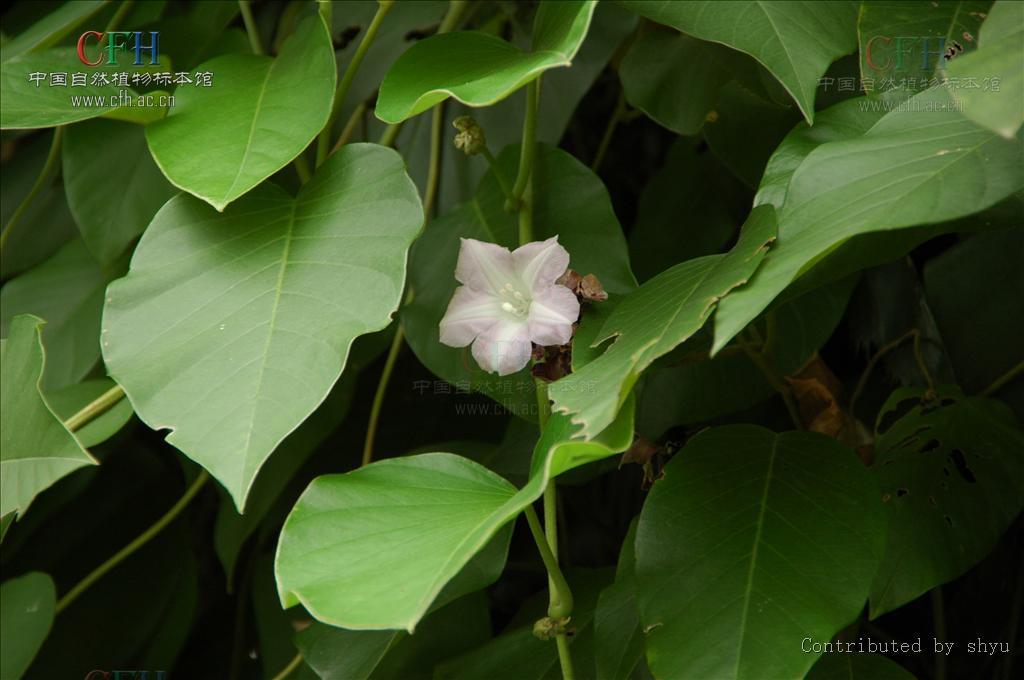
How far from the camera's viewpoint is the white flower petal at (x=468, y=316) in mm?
590

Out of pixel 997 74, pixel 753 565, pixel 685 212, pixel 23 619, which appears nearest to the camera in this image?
pixel 997 74

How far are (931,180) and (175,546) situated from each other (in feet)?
2.54

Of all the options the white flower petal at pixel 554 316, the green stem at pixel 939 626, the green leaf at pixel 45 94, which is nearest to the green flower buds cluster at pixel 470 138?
the white flower petal at pixel 554 316

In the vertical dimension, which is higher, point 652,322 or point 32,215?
point 652,322

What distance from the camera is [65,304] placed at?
0.85 metres

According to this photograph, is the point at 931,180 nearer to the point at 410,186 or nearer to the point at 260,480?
the point at 410,186

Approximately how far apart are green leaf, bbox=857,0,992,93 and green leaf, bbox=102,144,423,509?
0.28m

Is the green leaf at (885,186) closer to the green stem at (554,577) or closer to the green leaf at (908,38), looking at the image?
the green leaf at (908,38)

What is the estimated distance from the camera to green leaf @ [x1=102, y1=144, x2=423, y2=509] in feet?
1.59

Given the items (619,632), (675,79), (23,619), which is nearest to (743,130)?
(675,79)

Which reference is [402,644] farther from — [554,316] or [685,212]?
[685,212]

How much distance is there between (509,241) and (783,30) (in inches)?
9.0

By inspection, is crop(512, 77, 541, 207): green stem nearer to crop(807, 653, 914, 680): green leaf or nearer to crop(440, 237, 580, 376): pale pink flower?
crop(440, 237, 580, 376): pale pink flower

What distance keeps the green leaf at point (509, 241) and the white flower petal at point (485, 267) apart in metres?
0.06
